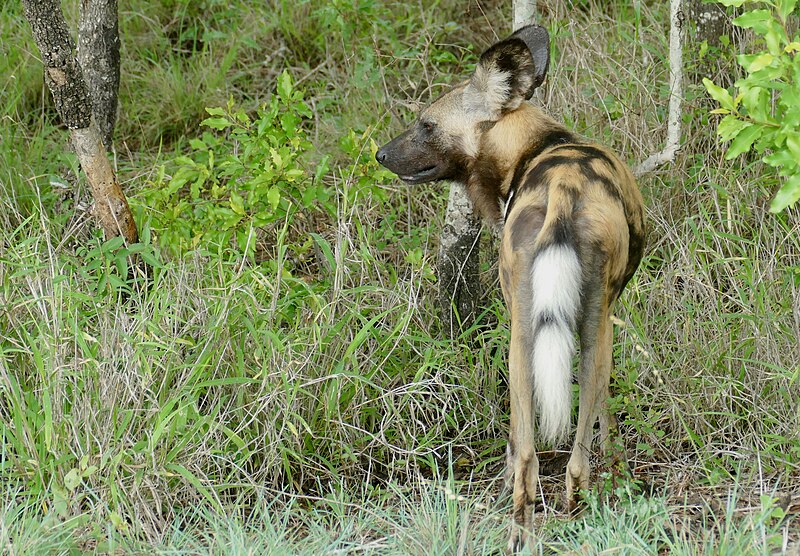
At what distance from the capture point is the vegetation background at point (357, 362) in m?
2.69

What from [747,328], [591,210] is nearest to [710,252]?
[747,328]

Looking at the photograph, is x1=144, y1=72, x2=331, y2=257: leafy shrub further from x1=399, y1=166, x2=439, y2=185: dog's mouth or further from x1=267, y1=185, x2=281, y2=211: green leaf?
x1=399, y1=166, x2=439, y2=185: dog's mouth

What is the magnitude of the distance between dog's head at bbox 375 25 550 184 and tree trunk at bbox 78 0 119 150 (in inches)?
49.3

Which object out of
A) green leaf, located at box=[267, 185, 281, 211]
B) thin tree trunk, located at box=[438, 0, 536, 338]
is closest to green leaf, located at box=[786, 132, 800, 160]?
thin tree trunk, located at box=[438, 0, 536, 338]

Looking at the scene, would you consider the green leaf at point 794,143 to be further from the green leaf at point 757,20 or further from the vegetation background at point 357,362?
the vegetation background at point 357,362

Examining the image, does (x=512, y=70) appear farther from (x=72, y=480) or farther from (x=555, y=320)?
A: (x=72, y=480)

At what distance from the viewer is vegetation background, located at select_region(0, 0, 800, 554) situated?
2.69 m

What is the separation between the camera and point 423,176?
3488 mm

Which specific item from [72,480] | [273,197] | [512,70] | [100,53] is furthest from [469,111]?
[72,480]

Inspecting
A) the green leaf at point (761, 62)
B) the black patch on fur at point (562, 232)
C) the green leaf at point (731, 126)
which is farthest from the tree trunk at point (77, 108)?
the green leaf at point (761, 62)

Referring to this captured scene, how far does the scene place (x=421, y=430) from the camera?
130 inches

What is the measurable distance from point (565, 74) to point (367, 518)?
2304 mm

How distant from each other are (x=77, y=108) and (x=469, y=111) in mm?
1377

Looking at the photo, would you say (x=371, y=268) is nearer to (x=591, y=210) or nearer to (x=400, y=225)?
(x=400, y=225)
